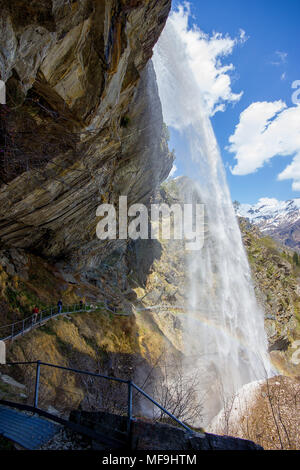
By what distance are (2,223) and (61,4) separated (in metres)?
11.0

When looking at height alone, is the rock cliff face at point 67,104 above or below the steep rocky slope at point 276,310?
above

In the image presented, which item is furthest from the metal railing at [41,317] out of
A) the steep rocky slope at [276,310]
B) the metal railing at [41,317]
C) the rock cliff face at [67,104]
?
the steep rocky slope at [276,310]

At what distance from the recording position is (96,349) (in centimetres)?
1648

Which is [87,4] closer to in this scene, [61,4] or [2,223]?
[61,4]

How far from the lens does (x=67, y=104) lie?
9031 mm

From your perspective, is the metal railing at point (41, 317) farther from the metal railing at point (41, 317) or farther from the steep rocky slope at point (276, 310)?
the steep rocky slope at point (276, 310)

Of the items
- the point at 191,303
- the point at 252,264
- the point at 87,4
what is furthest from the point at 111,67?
the point at 252,264

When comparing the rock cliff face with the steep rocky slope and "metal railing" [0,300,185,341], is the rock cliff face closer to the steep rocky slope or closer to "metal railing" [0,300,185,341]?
"metal railing" [0,300,185,341]

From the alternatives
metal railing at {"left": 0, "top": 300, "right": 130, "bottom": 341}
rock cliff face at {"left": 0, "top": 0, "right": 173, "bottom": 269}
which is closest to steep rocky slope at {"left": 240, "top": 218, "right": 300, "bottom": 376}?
metal railing at {"left": 0, "top": 300, "right": 130, "bottom": 341}

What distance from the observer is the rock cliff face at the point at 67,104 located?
6.12 meters

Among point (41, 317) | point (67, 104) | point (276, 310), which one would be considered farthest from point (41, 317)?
point (276, 310)

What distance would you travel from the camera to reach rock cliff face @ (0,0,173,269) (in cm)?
612

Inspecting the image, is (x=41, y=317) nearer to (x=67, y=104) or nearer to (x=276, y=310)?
(x=67, y=104)

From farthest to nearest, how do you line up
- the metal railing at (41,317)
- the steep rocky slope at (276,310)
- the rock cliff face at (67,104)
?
the steep rocky slope at (276,310), the metal railing at (41,317), the rock cliff face at (67,104)
